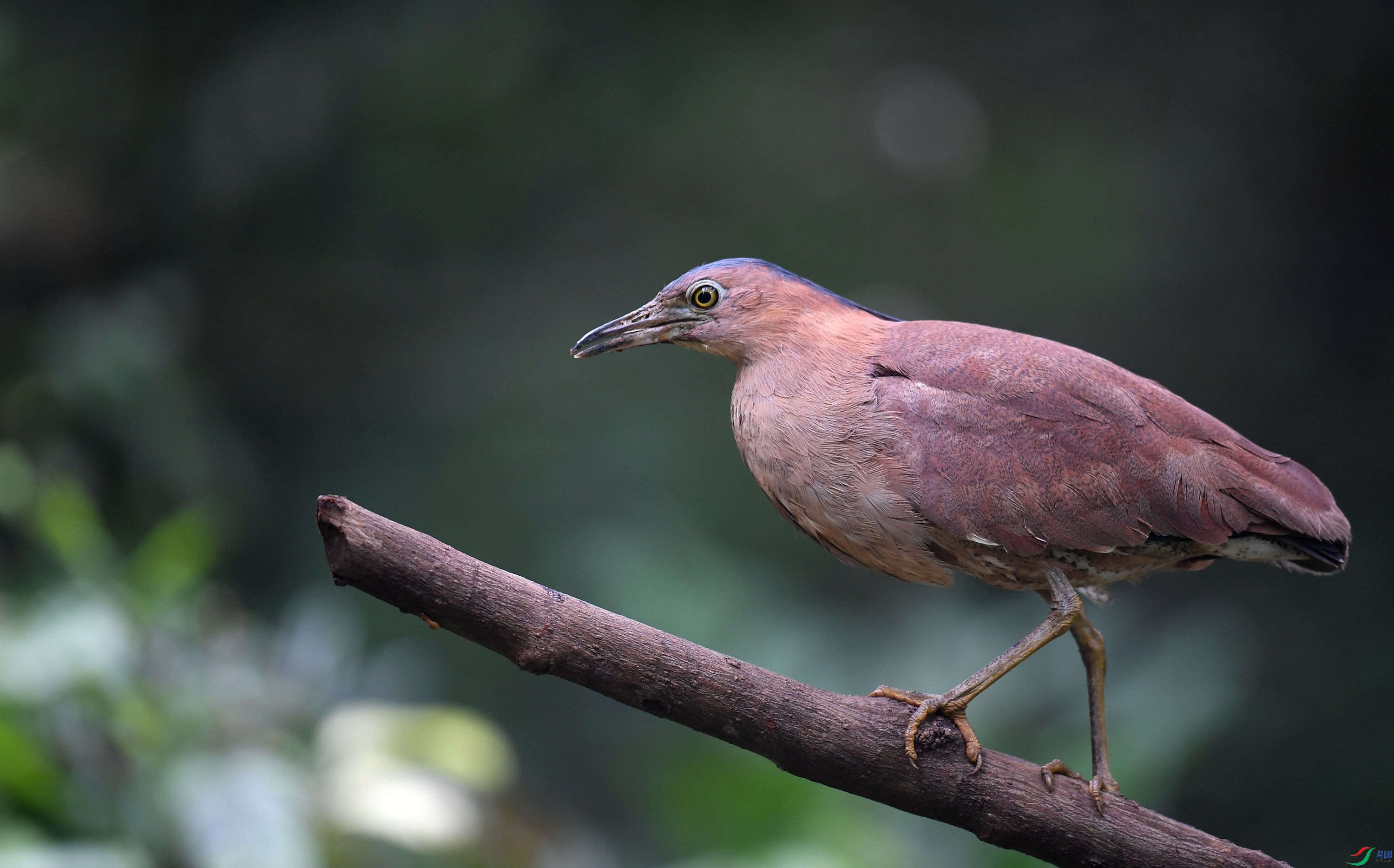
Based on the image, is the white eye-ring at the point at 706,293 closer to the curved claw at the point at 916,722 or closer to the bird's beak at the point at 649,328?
the bird's beak at the point at 649,328

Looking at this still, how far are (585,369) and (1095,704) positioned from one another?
5041mm

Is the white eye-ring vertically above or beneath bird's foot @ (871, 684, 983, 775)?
above

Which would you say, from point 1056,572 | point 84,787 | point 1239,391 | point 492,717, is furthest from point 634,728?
point 1056,572

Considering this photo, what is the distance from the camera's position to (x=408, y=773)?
4.00 m

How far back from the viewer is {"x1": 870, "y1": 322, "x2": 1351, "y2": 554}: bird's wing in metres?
2.00

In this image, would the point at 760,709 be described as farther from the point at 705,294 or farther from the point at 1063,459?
the point at 705,294

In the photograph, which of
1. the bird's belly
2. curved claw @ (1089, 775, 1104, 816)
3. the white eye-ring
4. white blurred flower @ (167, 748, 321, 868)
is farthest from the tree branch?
white blurred flower @ (167, 748, 321, 868)

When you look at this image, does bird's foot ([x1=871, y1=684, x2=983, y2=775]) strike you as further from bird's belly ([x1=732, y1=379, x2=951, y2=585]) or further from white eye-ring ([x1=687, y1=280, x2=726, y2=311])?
white eye-ring ([x1=687, y1=280, x2=726, y2=311])

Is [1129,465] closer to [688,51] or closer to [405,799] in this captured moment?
[405,799]

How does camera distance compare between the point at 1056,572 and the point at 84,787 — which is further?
the point at 84,787

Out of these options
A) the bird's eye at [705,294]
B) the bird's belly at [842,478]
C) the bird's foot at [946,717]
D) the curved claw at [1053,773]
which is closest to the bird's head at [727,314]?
the bird's eye at [705,294]

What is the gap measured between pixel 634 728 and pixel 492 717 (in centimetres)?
97

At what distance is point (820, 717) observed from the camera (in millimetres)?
1870

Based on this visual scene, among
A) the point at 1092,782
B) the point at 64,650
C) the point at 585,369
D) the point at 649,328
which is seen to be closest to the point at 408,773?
the point at 64,650
